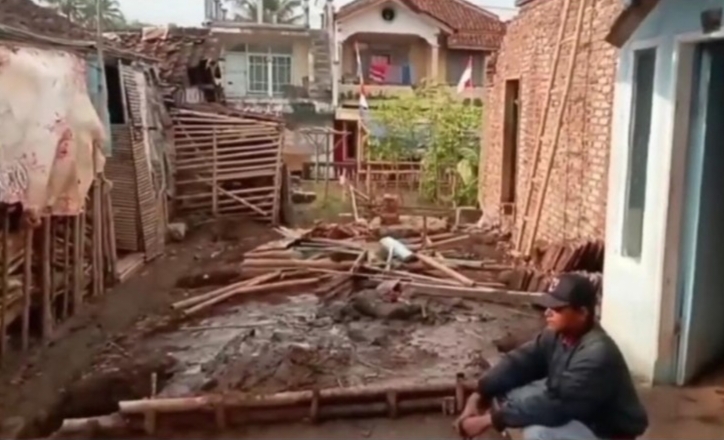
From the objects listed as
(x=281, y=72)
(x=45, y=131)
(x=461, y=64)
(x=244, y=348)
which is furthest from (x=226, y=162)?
(x=461, y=64)

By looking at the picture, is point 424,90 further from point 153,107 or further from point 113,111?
point 113,111

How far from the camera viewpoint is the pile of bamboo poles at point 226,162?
15.1 m

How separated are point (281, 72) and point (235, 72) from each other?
1701mm

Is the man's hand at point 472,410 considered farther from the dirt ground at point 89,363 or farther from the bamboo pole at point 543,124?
the bamboo pole at point 543,124

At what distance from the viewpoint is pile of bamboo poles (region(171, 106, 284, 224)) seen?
1508 cm

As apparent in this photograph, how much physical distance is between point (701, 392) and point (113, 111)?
902 cm

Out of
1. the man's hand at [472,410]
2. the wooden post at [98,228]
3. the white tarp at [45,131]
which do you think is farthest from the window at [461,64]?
the man's hand at [472,410]

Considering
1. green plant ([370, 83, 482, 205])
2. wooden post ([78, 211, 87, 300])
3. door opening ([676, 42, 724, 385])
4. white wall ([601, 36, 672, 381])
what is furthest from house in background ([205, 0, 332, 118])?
door opening ([676, 42, 724, 385])

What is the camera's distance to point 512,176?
13539 millimetres

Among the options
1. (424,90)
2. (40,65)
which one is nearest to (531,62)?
(40,65)

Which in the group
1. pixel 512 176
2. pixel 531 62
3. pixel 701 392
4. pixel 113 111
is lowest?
pixel 701 392

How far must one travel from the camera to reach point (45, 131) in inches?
275

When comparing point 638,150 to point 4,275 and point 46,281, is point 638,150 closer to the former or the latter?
point 4,275

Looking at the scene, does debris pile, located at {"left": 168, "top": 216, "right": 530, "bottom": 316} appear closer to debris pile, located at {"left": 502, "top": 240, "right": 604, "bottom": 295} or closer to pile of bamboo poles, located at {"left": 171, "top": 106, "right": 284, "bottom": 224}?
debris pile, located at {"left": 502, "top": 240, "right": 604, "bottom": 295}
